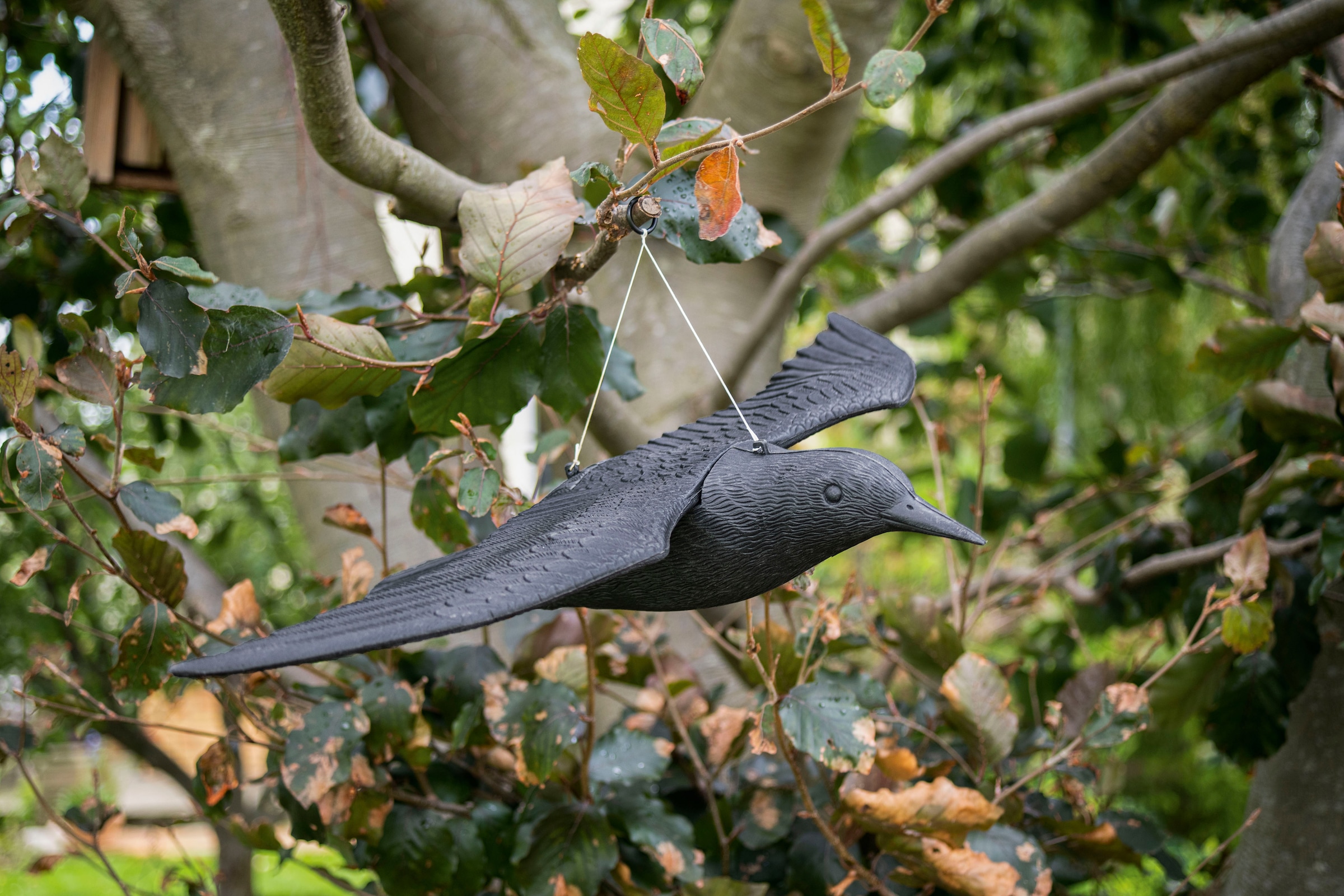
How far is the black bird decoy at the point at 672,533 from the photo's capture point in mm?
675

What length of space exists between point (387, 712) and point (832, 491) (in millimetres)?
789

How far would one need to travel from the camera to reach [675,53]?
90 cm

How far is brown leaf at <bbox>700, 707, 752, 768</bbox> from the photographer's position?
1.47 metres

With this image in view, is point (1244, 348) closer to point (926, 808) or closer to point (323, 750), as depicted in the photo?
point (926, 808)

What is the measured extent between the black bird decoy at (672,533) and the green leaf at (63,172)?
0.80m

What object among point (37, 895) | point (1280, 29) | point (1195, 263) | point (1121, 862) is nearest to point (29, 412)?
point (1121, 862)

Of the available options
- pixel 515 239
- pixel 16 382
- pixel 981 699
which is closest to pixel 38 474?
pixel 16 382

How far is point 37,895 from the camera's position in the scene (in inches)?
193

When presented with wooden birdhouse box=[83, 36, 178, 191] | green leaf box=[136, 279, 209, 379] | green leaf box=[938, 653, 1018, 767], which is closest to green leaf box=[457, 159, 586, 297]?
green leaf box=[136, 279, 209, 379]

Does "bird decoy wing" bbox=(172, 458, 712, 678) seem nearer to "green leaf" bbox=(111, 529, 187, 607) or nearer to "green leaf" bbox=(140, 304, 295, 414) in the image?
"green leaf" bbox=(140, 304, 295, 414)

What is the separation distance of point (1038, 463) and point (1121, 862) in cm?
119

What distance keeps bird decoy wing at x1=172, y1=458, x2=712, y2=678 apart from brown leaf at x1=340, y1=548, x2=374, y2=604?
1.91 feet

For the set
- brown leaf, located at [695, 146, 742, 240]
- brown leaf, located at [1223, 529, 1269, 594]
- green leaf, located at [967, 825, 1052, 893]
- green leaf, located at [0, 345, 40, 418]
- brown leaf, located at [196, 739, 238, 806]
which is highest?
brown leaf, located at [695, 146, 742, 240]

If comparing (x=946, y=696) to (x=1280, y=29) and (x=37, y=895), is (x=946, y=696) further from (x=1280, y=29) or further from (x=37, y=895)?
(x=37, y=895)
